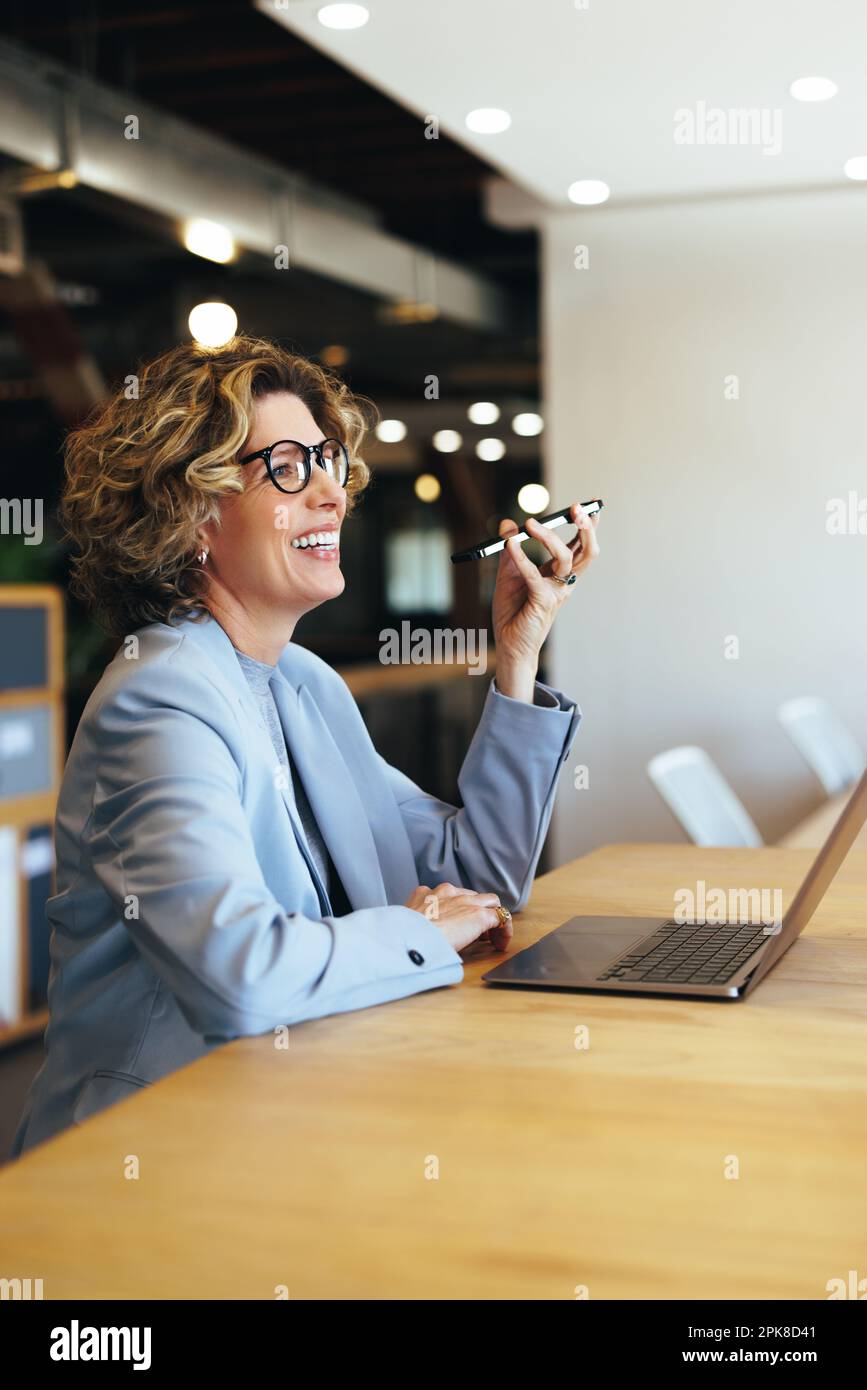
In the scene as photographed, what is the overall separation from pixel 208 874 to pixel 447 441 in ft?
32.7

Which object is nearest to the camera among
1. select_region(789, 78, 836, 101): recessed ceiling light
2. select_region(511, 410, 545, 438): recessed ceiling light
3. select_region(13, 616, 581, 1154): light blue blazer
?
select_region(13, 616, 581, 1154): light blue blazer

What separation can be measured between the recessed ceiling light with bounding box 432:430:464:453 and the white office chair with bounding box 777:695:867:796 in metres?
6.38

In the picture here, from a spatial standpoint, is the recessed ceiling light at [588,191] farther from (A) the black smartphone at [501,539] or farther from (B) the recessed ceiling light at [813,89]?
(A) the black smartphone at [501,539]

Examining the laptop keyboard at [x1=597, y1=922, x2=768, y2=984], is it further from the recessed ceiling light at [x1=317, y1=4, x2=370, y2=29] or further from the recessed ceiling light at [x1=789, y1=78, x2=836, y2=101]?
the recessed ceiling light at [x1=789, y1=78, x2=836, y2=101]

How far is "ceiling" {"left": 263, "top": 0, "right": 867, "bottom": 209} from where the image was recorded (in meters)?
3.09

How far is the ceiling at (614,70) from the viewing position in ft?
10.1

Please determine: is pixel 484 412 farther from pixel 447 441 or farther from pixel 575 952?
pixel 575 952

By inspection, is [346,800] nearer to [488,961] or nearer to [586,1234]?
[488,961]

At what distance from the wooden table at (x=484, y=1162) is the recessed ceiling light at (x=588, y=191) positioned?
3881 mm

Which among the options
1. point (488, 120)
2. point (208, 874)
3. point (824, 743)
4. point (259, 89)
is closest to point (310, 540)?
point (208, 874)

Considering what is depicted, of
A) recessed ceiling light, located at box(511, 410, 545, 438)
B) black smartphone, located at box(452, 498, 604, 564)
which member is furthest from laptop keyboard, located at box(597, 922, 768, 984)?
recessed ceiling light, located at box(511, 410, 545, 438)

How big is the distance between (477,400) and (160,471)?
28.6 feet

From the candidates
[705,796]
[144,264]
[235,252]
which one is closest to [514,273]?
[144,264]

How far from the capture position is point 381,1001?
1296 millimetres
